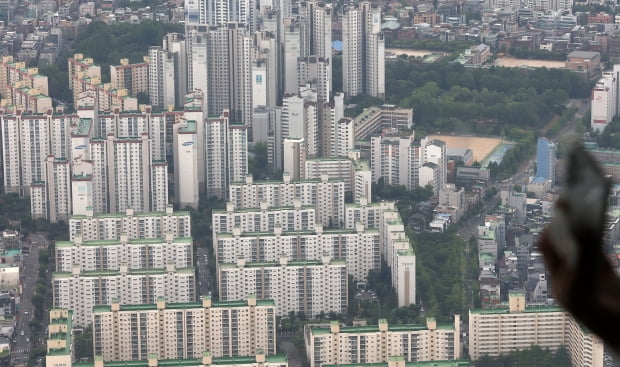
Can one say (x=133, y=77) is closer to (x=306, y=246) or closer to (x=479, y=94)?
(x=479, y=94)

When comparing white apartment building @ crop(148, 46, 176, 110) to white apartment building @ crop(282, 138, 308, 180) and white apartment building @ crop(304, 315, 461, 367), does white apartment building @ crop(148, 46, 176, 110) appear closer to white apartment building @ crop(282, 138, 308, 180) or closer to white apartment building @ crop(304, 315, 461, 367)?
white apartment building @ crop(282, 138, 308, 180)

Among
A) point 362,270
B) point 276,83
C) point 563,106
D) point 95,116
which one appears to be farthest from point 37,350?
point 563,106

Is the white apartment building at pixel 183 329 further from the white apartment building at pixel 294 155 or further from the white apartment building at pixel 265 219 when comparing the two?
the white apartment building at pixel 294 155

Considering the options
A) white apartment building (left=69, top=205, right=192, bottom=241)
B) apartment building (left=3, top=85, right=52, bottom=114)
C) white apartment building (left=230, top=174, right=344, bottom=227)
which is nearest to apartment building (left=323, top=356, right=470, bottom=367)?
white apartment building (left=69, top=205, right=192, bottom=241)

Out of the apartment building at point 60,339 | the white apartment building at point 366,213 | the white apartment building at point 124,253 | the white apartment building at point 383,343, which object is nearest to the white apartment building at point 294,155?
the white apartment building at point 366,213

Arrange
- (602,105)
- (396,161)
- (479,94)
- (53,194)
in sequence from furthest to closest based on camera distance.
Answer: (479,94) → (602,105) → (396,161) → (53,194)

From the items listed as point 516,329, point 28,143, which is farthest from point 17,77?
point 516,329
